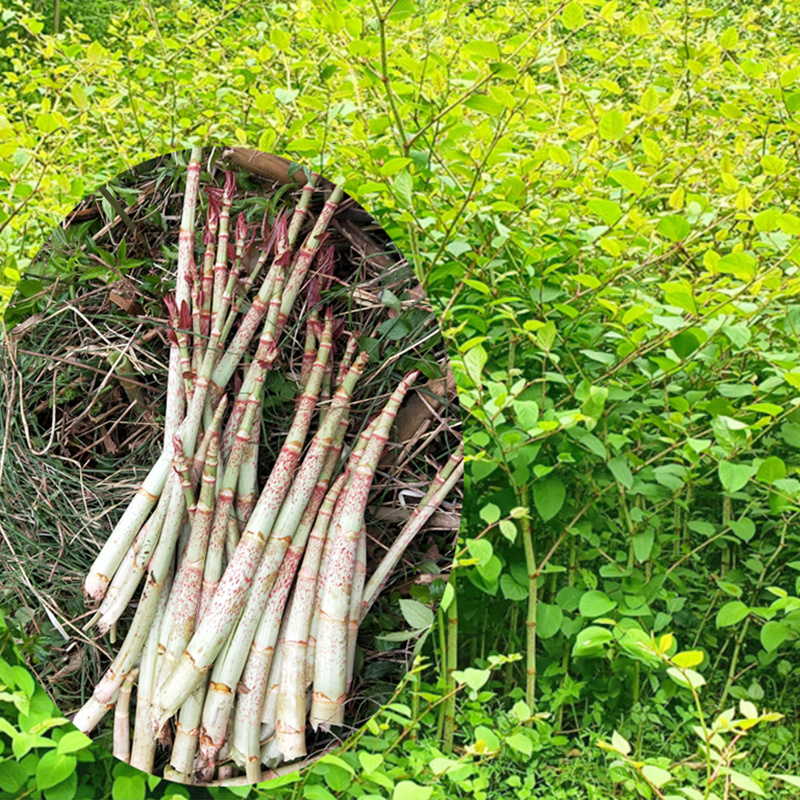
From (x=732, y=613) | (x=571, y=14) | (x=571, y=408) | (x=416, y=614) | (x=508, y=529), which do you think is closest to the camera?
(x=416, y=614)

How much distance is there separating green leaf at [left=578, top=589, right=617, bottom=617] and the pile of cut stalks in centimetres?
53

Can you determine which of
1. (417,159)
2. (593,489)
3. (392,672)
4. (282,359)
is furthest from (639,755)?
(417,159)

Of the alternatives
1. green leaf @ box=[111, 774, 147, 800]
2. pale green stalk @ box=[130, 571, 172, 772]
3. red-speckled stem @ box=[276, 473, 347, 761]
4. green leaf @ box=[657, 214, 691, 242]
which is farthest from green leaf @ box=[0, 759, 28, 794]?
green leaf @ box=[657, 214, 691, 242]

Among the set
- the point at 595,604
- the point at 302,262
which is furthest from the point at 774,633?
the point at 302,262

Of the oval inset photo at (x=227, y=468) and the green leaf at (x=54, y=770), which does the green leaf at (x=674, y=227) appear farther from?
the green leaf at (x=54, y=770)

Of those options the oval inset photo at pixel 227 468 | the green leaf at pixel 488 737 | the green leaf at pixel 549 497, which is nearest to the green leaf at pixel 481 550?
the oval inset photo at pixel 227 468

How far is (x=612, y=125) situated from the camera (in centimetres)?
148

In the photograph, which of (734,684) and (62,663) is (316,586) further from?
(734,684)

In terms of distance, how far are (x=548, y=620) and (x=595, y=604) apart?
0.40 ft

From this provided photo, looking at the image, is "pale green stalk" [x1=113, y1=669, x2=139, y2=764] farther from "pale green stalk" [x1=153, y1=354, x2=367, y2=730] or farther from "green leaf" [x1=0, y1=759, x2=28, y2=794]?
"green leaf" [x1=0, y1=759, x2=28, y2=794]

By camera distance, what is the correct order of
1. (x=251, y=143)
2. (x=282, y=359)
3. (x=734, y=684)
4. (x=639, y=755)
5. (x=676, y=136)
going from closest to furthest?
(x=282, y=359) < (x=639, y=755) < (x=734, y=684) < (x=251, y=143) < (x=676, y=136)

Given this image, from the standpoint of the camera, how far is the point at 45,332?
1.25 m

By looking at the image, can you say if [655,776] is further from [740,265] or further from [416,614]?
[740,265]

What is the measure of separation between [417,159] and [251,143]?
61 centimetres
